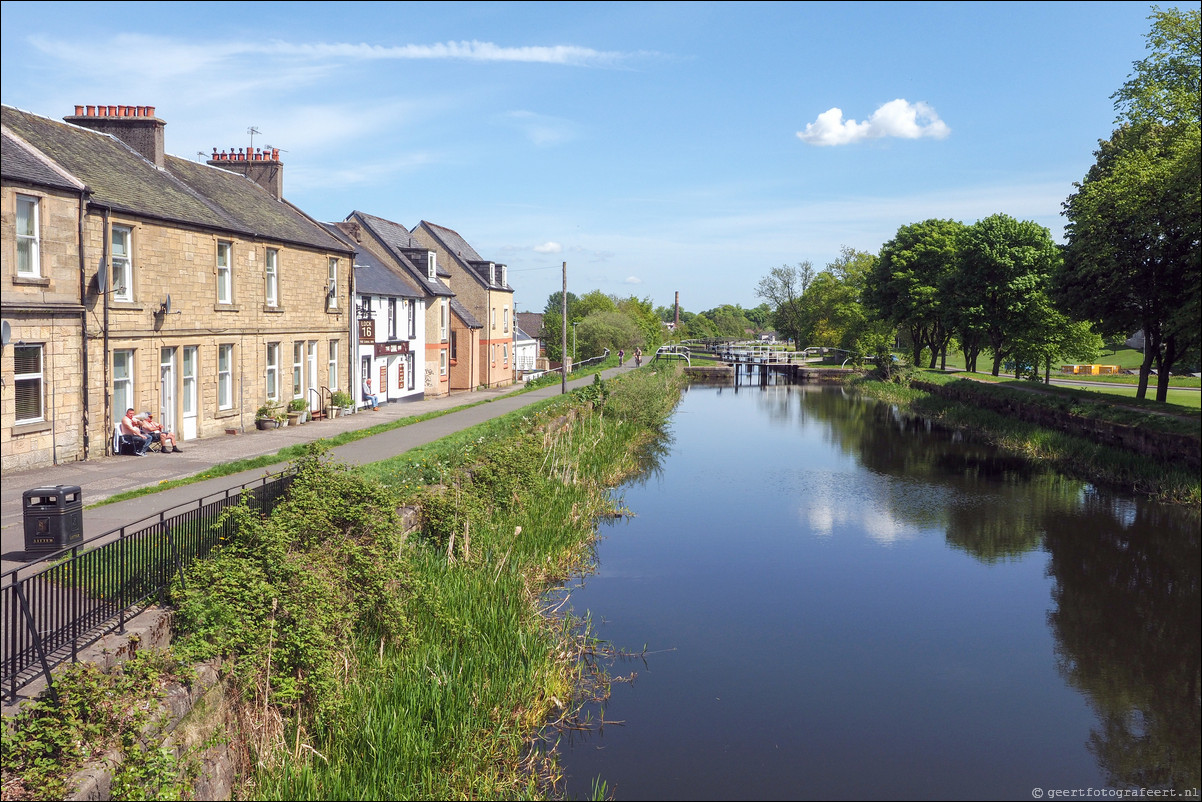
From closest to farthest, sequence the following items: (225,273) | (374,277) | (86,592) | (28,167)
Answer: (86,592), (28,167), (225,273), (374,277)

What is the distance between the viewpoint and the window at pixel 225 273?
80.3 ft

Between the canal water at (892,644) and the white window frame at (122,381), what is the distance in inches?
453

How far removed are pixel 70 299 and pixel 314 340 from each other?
12.1m

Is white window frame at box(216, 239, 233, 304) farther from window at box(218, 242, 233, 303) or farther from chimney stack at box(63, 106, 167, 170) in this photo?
chimney stack at box(63, 106, 167, 170)

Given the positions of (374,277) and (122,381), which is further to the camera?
(374,277)

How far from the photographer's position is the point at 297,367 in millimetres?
29031

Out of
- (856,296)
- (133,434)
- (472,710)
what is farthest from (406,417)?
(856,296)

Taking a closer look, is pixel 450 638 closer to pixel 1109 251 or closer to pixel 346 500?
pixel 346 500

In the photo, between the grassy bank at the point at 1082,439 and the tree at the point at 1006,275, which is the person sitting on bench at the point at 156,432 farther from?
the tree at the point at 1006,275

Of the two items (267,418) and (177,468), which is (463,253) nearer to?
(267,418)

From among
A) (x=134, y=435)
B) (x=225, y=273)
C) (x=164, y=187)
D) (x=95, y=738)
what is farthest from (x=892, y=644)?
(x=164, y=187)

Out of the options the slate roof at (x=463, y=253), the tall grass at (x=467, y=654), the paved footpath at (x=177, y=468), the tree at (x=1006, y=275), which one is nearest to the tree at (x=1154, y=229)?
the tree at (x=1006, y=275)

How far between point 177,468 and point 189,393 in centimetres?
551

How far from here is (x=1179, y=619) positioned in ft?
42.8
